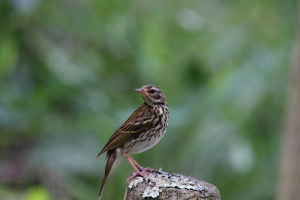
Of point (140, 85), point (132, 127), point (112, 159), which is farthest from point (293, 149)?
point (140, 85)

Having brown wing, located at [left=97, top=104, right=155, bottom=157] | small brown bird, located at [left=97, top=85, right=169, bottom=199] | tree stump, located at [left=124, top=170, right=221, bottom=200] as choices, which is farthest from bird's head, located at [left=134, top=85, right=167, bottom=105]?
tree stump, located at [left=124, top=170, right=221, bottom=200]

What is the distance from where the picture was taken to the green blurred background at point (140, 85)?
630 cm

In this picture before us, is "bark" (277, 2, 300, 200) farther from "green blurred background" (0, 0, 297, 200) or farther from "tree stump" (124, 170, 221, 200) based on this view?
"tree stump" (124, 170, 221, 200)

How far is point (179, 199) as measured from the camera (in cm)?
316

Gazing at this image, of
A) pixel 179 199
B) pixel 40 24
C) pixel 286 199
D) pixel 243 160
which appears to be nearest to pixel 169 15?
pixel 40 24

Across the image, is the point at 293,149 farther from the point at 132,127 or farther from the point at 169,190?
the point at 169,190

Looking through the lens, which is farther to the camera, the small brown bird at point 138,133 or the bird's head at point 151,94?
the bird's head at point 151,94

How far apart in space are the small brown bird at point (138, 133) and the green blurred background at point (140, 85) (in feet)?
3.26

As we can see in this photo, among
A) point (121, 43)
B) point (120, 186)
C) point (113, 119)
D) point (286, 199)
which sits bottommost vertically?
point (286, 199)

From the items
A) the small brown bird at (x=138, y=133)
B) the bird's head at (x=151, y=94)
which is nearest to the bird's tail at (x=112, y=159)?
the small brown bird at (x=138, y=133)

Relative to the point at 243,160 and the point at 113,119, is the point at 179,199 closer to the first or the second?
the point at 243,160

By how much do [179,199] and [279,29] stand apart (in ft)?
15.2

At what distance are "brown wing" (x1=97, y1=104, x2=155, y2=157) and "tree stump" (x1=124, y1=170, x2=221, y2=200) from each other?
3.62 feet

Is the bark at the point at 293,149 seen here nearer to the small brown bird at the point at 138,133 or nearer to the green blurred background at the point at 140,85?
the green blurred background at the point at 140,85
